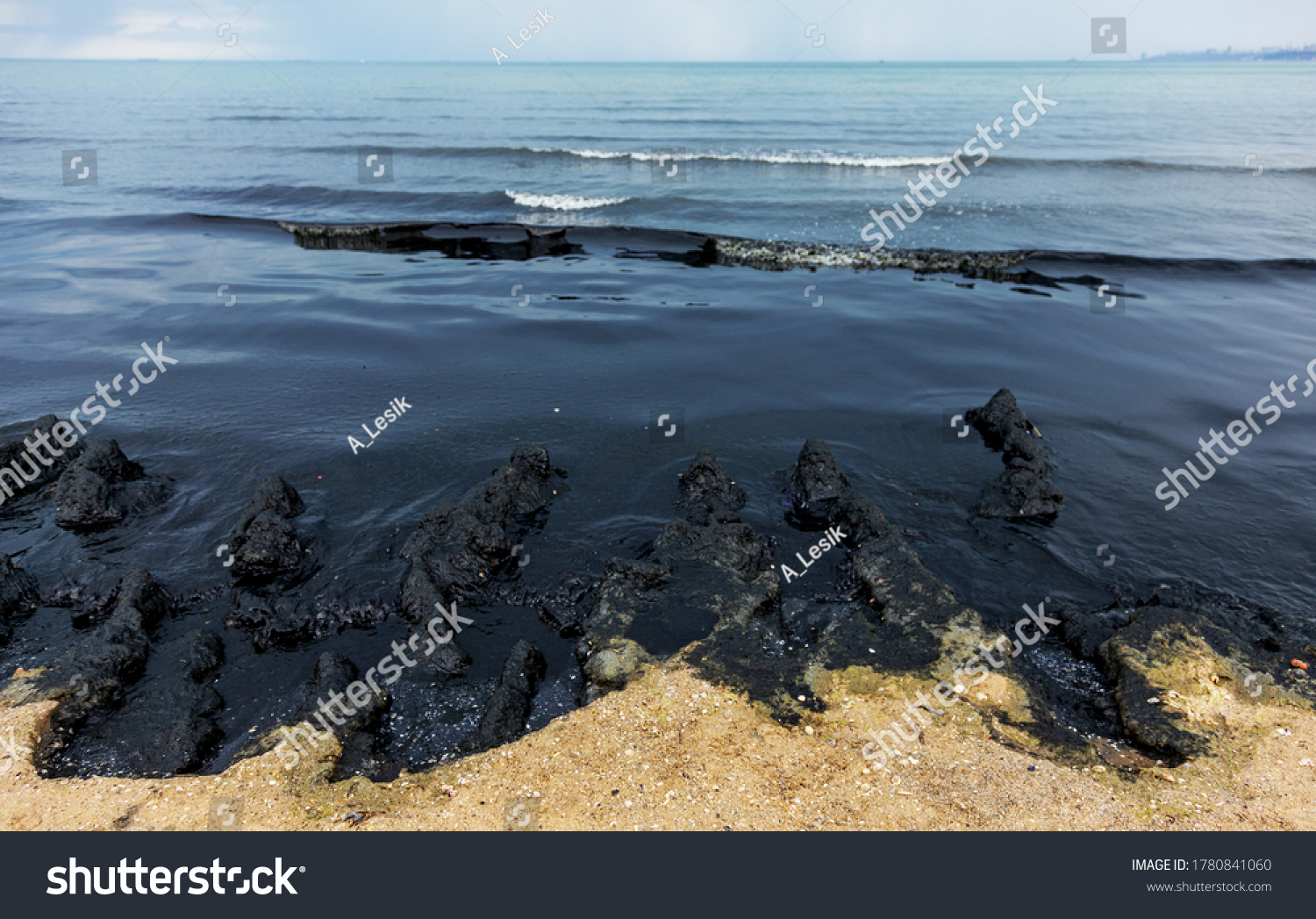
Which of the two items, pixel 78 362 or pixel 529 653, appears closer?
pixel 529 653

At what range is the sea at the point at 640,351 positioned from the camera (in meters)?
7.48

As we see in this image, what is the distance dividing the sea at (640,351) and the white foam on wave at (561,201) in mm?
188

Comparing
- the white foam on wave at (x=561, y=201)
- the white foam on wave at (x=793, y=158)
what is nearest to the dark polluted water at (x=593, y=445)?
the white foam on wave at (x=561, y=201)

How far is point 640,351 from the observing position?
1288 cm

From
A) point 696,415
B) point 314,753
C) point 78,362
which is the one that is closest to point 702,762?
point 314,753

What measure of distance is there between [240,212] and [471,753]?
24.1 m

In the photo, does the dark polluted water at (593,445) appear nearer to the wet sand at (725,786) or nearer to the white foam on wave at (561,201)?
the wet sand at (725,786)

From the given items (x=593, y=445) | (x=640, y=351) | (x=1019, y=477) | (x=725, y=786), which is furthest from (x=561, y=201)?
(x=725, y=786)

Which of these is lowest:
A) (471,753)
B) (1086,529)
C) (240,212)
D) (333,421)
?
(471,753)

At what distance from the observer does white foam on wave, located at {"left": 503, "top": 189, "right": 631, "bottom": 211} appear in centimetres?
2426

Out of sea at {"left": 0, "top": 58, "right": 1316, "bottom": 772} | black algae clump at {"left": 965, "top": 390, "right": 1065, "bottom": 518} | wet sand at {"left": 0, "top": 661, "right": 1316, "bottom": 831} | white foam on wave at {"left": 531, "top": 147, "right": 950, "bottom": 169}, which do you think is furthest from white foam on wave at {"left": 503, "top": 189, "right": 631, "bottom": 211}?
wet sand at {"left": 0, "top": 661, "right": 1316, "bottom": 831}

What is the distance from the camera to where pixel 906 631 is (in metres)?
6.27

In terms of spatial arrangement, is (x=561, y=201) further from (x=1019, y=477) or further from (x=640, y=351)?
(x=1019, y=477)
